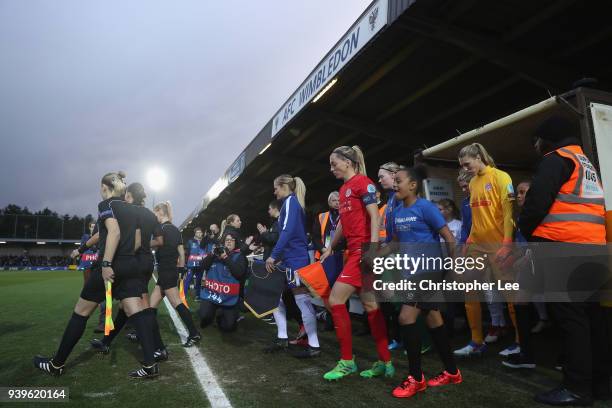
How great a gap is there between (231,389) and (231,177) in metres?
12.3

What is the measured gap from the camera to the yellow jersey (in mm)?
3604

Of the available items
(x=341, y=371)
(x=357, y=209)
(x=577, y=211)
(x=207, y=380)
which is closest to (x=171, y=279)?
(x=207, y=380)

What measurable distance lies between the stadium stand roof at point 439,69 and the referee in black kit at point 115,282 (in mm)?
3916

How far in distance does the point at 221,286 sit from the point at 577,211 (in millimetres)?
4638

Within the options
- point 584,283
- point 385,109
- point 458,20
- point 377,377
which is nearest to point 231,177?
point 385,109

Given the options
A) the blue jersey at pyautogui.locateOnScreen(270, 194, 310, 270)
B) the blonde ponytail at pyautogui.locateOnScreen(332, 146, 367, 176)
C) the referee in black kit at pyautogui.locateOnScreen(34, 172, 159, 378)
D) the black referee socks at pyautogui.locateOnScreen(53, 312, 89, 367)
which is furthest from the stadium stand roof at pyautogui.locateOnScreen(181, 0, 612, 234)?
the black referee socks at pyautogui.locateOnScreen(53, 312, 89, 367)

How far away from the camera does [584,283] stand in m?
2.65

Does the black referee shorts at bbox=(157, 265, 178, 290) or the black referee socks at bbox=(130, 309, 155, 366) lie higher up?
the black referee shorts at bbox=(157, 265, 178, 290)

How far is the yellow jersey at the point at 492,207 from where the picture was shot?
3.60 meters

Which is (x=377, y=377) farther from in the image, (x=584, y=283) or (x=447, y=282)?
(x=584, y=283)

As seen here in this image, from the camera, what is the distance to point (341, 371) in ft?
10.9

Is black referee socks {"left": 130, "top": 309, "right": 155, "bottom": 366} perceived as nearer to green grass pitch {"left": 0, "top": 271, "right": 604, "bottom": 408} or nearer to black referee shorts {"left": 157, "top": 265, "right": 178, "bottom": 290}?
green grass pitch {"left": 0, "top": 271, "right": 604, "bottom": 408}

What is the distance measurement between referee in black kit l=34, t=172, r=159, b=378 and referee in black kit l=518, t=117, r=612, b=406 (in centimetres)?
317

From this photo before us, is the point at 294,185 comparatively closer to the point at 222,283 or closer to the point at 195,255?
the point at 222,283
